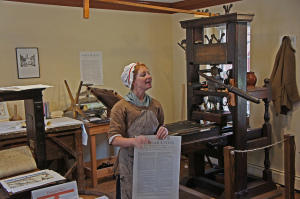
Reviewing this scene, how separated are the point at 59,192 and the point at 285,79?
297cm

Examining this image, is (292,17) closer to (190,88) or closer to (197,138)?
(190,88)

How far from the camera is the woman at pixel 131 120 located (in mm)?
2438

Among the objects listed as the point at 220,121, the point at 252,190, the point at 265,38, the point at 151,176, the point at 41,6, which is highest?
the point at 41,6

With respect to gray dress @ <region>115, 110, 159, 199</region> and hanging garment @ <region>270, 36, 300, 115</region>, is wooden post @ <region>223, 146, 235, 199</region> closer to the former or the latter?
gray dress @ <region>115, 110, 159, 199</region>

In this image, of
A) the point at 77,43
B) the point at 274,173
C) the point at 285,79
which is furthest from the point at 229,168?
the point at 77,43

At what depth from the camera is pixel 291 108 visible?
402 centimetres

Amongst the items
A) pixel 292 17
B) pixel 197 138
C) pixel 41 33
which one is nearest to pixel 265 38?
pixel 292 17

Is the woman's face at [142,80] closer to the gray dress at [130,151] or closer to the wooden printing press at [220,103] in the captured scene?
the gray dress at [130,151]

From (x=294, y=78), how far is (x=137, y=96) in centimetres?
227

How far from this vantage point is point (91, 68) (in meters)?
4.95

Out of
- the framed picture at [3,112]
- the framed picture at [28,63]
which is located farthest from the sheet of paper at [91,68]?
the framed picture at [3,112]

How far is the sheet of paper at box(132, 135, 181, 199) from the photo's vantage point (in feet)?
7.97

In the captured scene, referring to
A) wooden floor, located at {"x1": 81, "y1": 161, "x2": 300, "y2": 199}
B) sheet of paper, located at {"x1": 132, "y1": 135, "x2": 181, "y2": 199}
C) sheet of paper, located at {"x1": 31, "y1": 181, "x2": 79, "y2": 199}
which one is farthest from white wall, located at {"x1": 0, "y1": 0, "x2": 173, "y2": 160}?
sheet of paper, located at {"x1": 31, "y1": 181, "x2": 79, "y2": 199}

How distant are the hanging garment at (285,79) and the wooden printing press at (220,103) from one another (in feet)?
0.74
